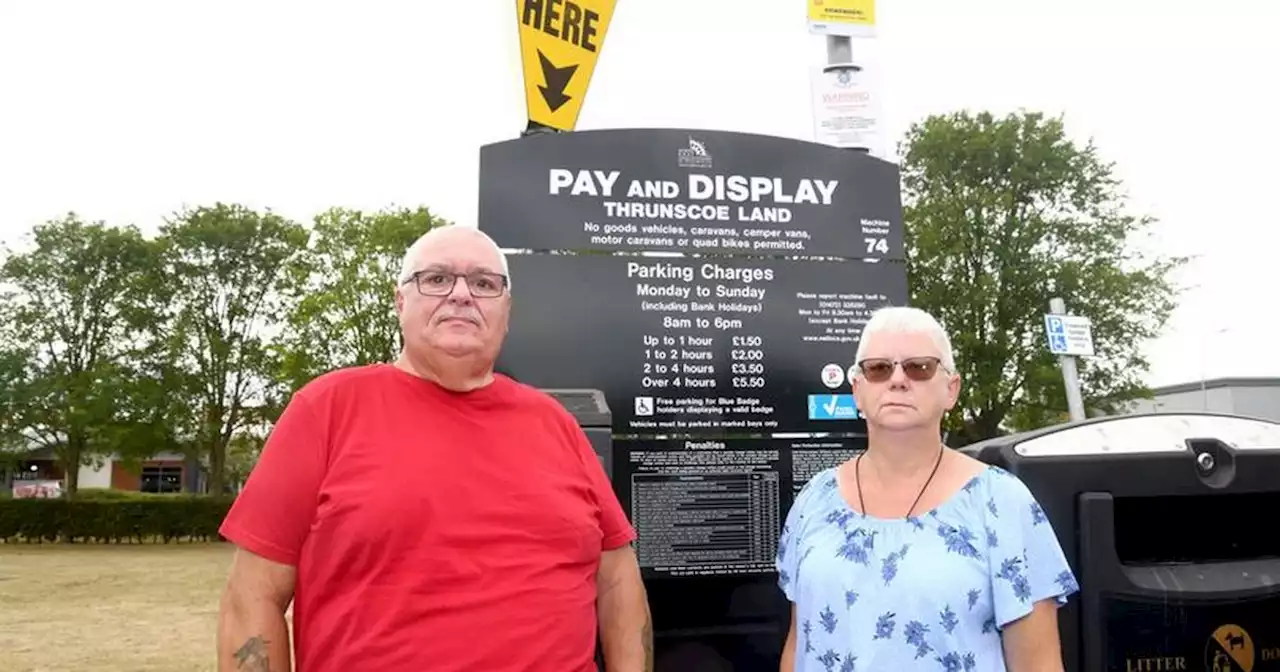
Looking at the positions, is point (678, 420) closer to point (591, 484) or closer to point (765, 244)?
point (765, 244)

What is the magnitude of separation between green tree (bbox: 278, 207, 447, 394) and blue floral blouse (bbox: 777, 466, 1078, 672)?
22.1 metres

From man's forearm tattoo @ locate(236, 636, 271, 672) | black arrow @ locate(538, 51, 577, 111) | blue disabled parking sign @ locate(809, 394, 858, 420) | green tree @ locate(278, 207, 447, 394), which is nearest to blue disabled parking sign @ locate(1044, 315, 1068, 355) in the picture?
blue disabled parking sign @ locate(809, 394, 858, 420)

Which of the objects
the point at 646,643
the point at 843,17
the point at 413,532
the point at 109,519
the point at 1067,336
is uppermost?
the point at 843,17

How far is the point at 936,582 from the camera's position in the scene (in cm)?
189

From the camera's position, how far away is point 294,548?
195 centimetres

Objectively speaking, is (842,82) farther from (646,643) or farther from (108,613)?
(108,613)

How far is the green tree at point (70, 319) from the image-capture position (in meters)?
27.0

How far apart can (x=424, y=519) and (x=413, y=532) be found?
0.03 metres

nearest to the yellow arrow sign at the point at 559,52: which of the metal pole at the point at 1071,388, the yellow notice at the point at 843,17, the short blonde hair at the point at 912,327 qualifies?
the yellow notice at the point at 843,17

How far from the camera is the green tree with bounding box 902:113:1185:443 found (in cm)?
2045

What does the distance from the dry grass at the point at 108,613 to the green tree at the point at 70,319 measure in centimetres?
824

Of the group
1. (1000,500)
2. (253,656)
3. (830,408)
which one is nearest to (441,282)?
(253,656)

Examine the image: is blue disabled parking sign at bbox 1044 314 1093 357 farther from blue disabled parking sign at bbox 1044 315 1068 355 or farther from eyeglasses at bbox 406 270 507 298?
eyeglasses at bbox 406 270 507 298

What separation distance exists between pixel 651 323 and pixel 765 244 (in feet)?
1.73
